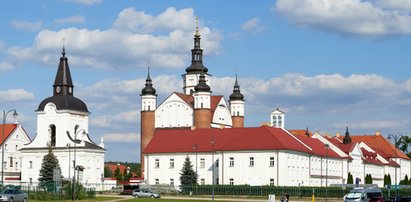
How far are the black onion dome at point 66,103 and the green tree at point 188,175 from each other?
20042mm

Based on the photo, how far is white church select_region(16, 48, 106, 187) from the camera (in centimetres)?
11338

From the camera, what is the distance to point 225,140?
349 ft

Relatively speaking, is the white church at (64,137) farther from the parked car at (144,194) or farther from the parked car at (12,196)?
the parked car at (12,196)

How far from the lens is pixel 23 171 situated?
11662 cm

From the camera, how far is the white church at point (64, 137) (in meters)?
113

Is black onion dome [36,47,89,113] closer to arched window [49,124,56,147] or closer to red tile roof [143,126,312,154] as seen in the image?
arched window [49,124,56,147]

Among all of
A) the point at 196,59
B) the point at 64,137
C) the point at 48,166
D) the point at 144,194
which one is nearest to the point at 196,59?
the point at 196,59

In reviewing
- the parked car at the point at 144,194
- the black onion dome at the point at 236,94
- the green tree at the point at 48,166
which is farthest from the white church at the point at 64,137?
the black onion dome at the point at 236,94

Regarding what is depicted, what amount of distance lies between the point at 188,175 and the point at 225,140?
652cm

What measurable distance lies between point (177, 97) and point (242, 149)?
3387 cm

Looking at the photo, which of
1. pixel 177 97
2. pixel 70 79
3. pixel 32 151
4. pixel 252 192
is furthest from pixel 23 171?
pixel 252 192

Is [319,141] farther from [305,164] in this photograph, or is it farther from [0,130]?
[0,130]

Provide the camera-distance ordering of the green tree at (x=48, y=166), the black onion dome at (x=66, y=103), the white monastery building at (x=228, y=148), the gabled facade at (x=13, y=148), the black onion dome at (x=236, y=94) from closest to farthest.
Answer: the white monastery building at (x=228, y=148) < the green tree at (x=48, y=166) < the black onion dome at (x=66, y=103) < the gabled facade at (x=13, y=148) < the black onion dome at (x=236, y=94)

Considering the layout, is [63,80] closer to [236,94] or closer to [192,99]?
[192,99]
